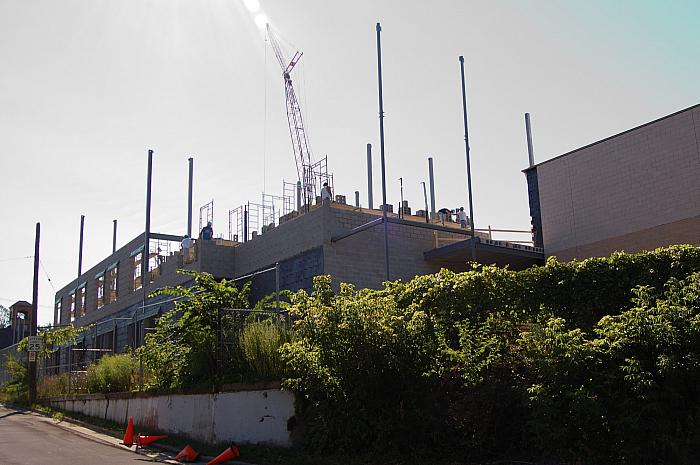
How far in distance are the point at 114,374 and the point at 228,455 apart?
382 inches

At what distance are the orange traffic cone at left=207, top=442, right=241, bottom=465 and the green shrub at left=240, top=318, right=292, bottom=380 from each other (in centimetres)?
154

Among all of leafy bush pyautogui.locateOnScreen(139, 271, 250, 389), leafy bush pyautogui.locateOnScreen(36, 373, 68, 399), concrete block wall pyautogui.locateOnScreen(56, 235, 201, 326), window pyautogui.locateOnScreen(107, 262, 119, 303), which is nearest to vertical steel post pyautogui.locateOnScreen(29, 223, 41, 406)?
leafy bush pyautogui.locateOnScreen(36, 373, 68, 399)

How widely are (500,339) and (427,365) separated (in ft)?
3.94

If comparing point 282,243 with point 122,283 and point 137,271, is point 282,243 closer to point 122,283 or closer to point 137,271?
point 137,271

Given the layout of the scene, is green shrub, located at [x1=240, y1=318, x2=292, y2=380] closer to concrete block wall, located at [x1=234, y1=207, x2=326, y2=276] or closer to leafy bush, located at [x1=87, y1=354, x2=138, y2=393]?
leafy bush, located at [x1=87, y1=354, x2=138, y2=393]

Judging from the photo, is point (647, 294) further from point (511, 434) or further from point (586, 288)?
point (511, 434)

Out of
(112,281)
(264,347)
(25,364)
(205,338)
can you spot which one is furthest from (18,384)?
(264,347)

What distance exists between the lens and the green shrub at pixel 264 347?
44.7 feet

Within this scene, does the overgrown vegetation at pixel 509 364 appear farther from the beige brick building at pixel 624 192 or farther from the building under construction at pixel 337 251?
the beige brick building at pixel 624 192

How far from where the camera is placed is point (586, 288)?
10297 mm

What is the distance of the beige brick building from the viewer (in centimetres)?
1961

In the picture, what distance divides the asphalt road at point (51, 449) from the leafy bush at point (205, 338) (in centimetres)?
207

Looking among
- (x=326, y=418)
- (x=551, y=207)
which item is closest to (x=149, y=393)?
(x=326, y=418)

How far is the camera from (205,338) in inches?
597
